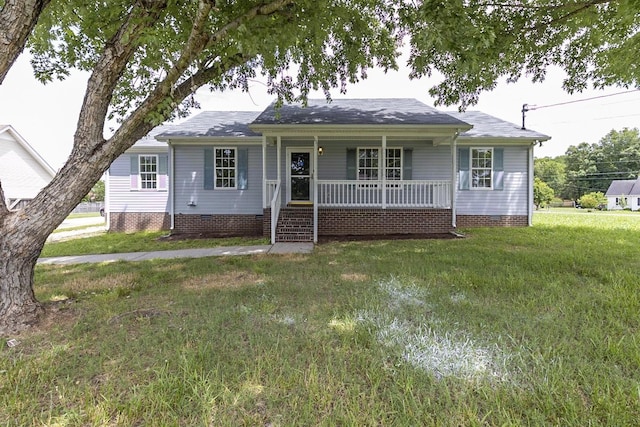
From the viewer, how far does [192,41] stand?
356cm

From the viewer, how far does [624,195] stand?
48.8 m

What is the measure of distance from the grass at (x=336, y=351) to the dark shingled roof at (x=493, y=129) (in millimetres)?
7167

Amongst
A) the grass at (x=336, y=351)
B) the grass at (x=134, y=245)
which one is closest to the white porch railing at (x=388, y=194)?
the grass at (x=134, y=245)

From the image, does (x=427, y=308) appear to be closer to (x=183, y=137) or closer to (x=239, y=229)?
(x=239, y=229)

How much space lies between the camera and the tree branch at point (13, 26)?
275cm

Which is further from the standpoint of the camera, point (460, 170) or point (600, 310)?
point (460, 170)

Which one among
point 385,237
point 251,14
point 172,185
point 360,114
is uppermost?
point 360,114

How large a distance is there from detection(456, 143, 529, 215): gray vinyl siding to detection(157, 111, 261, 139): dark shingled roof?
8.14 m

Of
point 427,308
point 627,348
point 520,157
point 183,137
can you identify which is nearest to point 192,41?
point 427,308

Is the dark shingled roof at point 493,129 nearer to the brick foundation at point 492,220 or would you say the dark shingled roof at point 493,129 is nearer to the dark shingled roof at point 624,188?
the brick foundation at point 492,220

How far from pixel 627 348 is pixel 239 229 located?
10.2m

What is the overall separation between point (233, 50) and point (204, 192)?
24.8ft

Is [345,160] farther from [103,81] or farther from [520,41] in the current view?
[103,81]

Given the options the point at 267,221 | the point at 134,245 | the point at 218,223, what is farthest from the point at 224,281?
the point at 218,223
